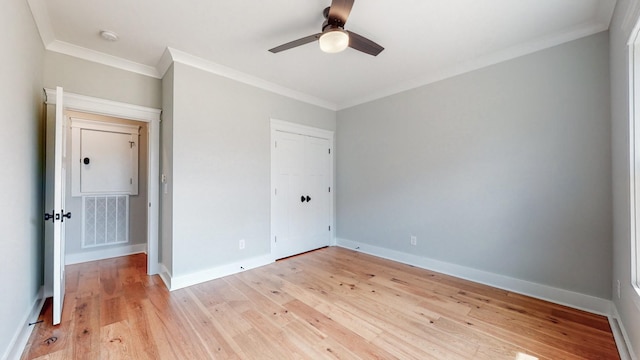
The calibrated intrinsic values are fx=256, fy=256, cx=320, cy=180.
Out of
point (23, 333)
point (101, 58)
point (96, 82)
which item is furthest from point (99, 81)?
point (23, 333)

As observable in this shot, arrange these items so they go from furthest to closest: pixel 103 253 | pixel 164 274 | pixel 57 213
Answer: pixel 103 253 < pixel 164 274 < pixel 57 213

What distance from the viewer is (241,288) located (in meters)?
2.77

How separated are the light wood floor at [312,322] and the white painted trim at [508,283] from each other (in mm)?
106

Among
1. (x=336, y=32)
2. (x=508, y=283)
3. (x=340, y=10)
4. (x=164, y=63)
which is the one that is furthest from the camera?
(x=164, y=63)

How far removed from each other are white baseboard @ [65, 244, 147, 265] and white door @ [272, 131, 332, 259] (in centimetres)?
232

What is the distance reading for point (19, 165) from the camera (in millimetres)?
1813

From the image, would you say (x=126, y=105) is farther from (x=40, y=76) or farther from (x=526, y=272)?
(x=526, y=272)

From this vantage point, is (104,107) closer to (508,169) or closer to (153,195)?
(153,195)

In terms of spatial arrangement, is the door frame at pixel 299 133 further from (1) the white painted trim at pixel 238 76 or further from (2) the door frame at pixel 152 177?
(2) the door frame at pixel 152 177

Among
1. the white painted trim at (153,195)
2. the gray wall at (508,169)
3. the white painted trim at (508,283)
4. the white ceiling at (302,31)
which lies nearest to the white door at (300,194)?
the gray wall at (508,169)

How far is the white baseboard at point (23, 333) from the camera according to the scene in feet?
5.31

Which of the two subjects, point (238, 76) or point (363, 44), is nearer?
point (363, 44)

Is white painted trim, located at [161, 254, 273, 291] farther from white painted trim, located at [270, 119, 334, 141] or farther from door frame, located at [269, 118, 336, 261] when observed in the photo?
white painted trim, located at [270, 119, 334, 141]

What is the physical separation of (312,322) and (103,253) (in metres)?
3.55
